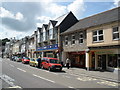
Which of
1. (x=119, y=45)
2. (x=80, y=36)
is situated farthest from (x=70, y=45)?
(x=119, y=45)

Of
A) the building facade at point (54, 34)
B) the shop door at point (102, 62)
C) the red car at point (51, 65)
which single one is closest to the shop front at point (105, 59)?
the shop door at point (102, 62)

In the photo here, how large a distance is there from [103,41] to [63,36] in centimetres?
1062

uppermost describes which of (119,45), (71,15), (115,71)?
(71,15)

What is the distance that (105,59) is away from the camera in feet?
67.7

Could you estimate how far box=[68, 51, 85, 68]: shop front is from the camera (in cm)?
2546

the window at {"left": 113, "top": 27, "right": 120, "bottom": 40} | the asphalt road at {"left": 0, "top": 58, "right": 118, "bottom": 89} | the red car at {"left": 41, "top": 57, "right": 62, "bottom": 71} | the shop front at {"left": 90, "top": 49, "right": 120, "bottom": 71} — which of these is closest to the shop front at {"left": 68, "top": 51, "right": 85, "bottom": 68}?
the shop front at {"left": 90, "top": 49, "right": 120, "bottom": 71}

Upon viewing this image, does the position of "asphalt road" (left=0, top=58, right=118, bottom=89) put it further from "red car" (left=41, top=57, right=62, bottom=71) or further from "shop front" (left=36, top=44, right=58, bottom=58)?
"shop front" (left=36, top=44, right=58, bottom=58)

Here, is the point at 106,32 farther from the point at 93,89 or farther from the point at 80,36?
the point at 93,89

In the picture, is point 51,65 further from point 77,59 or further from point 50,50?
point 50,50

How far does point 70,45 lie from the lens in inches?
1034

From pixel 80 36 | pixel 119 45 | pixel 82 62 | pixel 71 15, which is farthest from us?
pixel 71 15

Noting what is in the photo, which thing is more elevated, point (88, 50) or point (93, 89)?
point (88, 50)

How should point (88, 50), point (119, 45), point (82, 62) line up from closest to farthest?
point (119, 45), point (88, 50), point (82, 62)

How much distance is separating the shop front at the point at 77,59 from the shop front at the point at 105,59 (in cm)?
274
